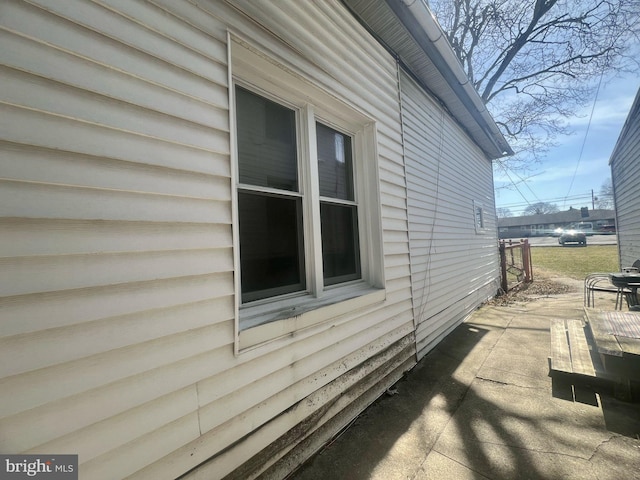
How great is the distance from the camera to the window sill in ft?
5.14

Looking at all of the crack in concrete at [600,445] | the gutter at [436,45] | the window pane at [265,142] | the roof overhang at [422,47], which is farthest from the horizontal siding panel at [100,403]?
the gutter at [436,45]

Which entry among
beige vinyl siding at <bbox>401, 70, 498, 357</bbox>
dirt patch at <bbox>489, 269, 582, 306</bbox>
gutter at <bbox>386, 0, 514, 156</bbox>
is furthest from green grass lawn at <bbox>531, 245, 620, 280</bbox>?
gutter at <bbox>386, 0, 514, 156</bbox>

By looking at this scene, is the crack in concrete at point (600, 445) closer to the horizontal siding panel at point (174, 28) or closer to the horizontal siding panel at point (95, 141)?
the horizontal siding panel at point (95, 141)

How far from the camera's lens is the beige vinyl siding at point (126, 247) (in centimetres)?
94

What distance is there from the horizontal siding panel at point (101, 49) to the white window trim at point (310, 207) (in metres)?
0.20

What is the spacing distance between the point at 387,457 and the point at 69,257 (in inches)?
84.1

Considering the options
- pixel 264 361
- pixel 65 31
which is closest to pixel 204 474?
pixel 264 361

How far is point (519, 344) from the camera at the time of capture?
12.5 ft

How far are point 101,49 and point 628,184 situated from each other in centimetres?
1155

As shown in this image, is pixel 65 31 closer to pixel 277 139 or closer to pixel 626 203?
pixel 277 139

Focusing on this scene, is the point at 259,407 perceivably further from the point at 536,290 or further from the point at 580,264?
the point at 580,264

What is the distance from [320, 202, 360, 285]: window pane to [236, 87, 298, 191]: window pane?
0.51 m

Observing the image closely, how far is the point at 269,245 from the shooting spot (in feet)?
6.48

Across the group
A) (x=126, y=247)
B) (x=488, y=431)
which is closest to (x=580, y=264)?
(x=488, y=431)
